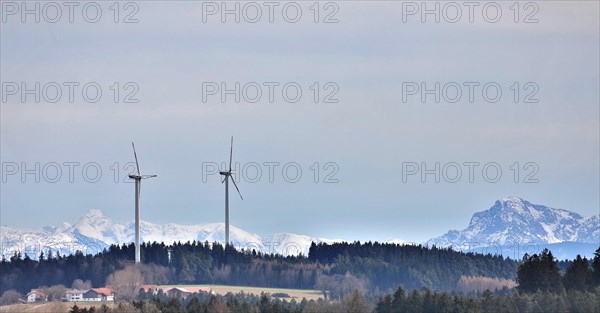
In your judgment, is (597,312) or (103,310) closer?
(597,312)

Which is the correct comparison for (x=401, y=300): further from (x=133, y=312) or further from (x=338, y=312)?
(x=133, y=312)

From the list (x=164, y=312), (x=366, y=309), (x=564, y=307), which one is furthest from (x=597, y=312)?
(x=164, y=312)

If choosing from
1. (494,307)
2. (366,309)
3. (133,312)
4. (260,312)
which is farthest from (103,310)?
(494,307)

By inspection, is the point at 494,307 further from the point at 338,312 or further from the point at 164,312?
the point at 164,312

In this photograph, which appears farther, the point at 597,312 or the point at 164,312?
the point at 164,312

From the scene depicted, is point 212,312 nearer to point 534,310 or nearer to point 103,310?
point 103,310

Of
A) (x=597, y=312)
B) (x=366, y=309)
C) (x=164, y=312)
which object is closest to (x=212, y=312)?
(x=164, y=312)

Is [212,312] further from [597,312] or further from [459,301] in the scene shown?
[597,312]

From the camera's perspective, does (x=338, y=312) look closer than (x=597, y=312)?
No
